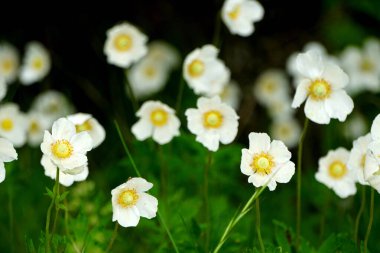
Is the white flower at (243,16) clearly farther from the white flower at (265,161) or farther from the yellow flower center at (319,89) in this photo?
the white flower at (265,161)

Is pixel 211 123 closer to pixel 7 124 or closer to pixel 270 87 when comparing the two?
pixel 7 124

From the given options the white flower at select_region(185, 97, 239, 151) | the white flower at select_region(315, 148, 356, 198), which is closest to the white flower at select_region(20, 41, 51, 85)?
the white flower at select_region(185, 97, 239, 151)

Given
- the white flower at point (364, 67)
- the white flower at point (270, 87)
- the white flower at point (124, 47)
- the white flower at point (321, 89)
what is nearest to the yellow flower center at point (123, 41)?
the white flower at point (124, 47)

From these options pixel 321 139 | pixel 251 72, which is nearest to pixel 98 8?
pixel 251 72

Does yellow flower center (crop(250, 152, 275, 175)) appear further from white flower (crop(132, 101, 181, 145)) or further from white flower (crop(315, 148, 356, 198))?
white flower (crop(132, 101, 181, 145))

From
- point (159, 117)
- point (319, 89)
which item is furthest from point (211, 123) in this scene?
point (319, 89)

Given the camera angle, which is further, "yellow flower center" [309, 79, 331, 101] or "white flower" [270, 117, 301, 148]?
"white flower" [270, 117, 301, 148]
